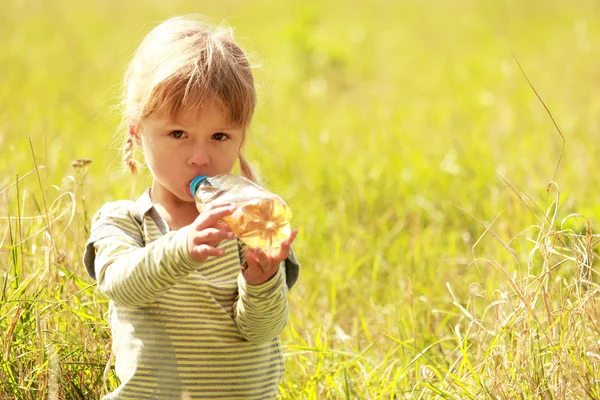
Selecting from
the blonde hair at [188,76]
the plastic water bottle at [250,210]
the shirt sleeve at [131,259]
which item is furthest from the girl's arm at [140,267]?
the blonde hair at [188,76]

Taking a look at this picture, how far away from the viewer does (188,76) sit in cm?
240

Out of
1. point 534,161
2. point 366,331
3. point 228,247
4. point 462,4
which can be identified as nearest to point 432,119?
point 534,161

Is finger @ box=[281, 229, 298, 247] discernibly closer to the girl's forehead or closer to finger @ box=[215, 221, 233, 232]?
finger @ box=[215, 221, 233, 232]

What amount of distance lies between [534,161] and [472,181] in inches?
14.7

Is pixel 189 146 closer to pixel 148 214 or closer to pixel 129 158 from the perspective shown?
pixel 148 214

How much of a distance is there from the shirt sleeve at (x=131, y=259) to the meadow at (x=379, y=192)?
0.33 m

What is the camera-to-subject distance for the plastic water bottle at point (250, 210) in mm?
2152

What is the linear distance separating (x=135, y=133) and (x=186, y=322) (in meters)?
0.55

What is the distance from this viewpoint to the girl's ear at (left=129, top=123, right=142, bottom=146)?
8.35 feet

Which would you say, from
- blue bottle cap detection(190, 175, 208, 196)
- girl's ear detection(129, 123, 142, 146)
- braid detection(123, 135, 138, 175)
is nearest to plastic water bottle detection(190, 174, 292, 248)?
blue bottle cap detection(190, 175, 208, 196)

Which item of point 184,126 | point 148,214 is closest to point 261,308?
point 148,214

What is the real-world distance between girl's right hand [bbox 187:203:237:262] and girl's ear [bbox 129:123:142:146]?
561mm

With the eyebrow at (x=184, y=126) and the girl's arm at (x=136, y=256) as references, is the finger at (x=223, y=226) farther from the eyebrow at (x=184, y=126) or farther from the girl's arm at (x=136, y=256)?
the eyebrow at (x=184, y=126)

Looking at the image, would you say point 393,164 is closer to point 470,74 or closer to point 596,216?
point 596,216
